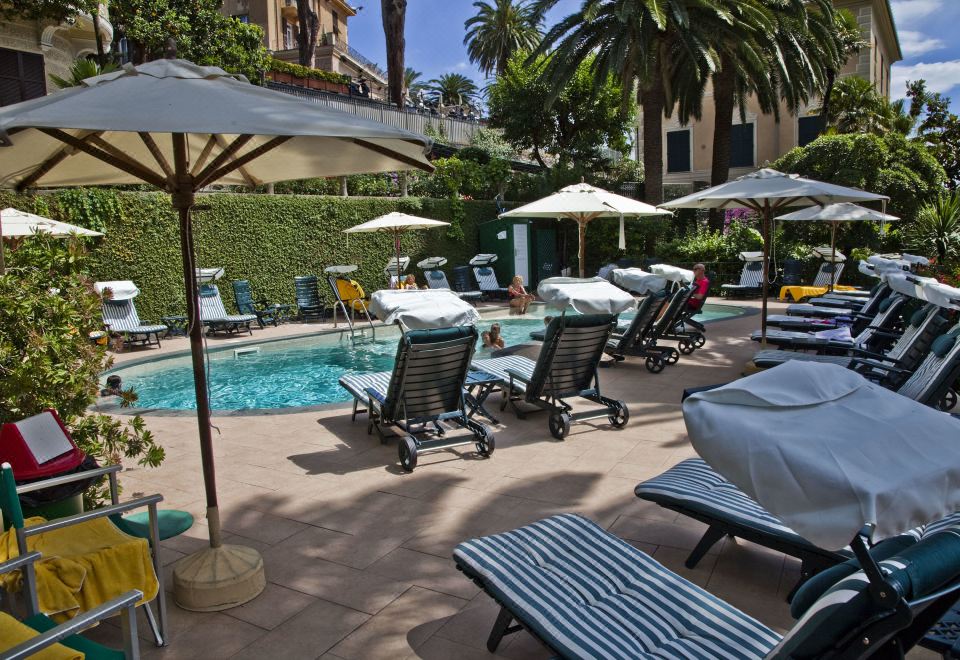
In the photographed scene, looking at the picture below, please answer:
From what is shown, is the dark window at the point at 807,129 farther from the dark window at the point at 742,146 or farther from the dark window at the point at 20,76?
the dark window at the point at 20,76

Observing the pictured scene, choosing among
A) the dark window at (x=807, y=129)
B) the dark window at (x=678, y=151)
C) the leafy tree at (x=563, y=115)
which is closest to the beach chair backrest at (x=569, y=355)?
the leafy tree at (x=563, y=115)

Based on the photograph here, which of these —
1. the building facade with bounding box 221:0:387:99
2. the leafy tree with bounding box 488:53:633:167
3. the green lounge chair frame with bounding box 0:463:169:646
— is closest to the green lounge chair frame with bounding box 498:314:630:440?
the green lounge chair frame with bounding box 0:463:169:646

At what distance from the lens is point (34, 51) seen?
15.7m

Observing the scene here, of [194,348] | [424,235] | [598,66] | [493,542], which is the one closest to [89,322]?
[194,348]

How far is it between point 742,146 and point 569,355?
3212 centimetres

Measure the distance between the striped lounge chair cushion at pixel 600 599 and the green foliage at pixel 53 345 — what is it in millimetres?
2151

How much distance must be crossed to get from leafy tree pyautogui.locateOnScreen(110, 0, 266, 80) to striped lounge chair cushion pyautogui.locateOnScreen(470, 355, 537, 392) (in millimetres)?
15921

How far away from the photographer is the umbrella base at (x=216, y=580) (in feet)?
10.5

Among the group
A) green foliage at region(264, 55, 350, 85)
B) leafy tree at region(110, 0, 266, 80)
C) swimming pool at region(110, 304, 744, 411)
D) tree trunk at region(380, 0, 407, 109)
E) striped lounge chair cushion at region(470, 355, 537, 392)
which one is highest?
tree trunk at region(380, 0, 407, 109)

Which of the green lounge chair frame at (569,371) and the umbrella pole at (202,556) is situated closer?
the umbrella pole at (202,556)

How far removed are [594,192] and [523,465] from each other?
19.7 feet

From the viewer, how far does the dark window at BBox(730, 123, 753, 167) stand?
33.9 metres

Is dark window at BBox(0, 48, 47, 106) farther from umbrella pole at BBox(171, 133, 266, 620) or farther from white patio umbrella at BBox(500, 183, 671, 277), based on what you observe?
umbrella pole at BBox(171, 133, 266, 620)

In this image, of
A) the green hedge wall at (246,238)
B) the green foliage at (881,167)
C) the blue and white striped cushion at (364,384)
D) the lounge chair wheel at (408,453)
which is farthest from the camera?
the green foliage at (881,167)
